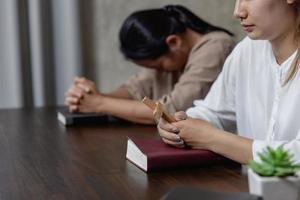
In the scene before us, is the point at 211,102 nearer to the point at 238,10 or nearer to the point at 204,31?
the point at 238,10

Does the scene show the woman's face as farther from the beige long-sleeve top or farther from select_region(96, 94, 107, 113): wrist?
select_region(96, 94, 107, 113): wrist

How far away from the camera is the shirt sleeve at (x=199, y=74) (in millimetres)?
2080

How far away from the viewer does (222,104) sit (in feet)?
5.75

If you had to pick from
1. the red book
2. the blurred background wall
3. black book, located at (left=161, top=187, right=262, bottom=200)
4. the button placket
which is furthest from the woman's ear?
black book, located at (left=161, top=187, right=262, bottom=200)

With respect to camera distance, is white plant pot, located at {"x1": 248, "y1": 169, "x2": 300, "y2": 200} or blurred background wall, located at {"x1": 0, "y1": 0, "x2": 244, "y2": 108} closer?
white plant pot, located at {"x1": 248, "y1": 169, "x2": 300, "y2": 200}

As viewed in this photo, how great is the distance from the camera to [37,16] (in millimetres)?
2645

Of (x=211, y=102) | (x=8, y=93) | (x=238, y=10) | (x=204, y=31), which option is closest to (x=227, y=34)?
(x=204, y=31)

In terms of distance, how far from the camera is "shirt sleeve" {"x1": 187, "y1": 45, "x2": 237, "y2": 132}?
5.70ft

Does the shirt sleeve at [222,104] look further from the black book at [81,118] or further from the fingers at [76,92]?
the fingers at [76,92]

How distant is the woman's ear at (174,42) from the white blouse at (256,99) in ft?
1.54

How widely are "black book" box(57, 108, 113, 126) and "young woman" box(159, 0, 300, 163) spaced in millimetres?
431

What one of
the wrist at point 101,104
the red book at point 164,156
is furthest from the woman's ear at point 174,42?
the red book at point 164,156

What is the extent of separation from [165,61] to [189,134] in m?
0.86

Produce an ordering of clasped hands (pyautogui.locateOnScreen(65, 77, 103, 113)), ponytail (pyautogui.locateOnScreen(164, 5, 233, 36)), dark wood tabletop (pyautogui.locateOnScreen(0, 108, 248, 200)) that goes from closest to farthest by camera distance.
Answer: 1. dark wood tabletop (pyautogui.locateOnScreen(0, 108, 248, 200))
2. clasped hands (pyautogui.locateOnScreen(65, 77, 103, 113))
3. ponytail (pyautogui.locateOnScreen(164, 5, 233, 36))
